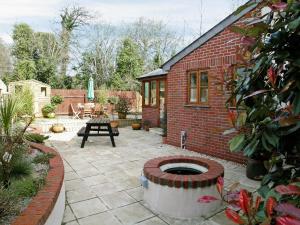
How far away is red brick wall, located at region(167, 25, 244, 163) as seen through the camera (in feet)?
20.9

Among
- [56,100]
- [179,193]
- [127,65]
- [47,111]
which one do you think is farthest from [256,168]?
[127,65]

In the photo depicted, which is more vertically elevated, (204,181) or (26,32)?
(26,32)

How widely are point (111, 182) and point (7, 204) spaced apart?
2.36 metres

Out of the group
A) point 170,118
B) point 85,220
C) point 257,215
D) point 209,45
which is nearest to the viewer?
point 257,215

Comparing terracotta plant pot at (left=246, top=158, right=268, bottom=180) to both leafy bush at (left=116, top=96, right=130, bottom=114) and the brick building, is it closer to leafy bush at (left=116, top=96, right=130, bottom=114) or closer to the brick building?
the brick building

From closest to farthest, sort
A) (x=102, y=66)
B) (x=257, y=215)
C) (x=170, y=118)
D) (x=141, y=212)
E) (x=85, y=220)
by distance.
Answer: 1. (x=257, y=215)
2. (x=85, y=220)
3. (x=141, y=212)
4. (x=170, y=118)
5. (x=102, y=66)

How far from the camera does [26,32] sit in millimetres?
23875

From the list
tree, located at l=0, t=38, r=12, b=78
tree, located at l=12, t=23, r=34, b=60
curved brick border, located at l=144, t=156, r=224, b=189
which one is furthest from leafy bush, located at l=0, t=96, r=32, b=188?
tree, located at l=0, t=38, r=12, b=78

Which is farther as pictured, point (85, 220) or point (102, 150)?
point (102, 150)

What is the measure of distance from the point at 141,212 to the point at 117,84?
21.4 m

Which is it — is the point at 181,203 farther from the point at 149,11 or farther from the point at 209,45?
the point at 149,11

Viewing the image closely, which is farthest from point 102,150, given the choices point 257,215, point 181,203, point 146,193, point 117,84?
point 117,84

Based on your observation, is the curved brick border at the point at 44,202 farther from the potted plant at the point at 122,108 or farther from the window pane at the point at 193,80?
the potted plant at the point at 122,108

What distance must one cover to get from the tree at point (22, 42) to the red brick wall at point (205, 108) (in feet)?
66.4
